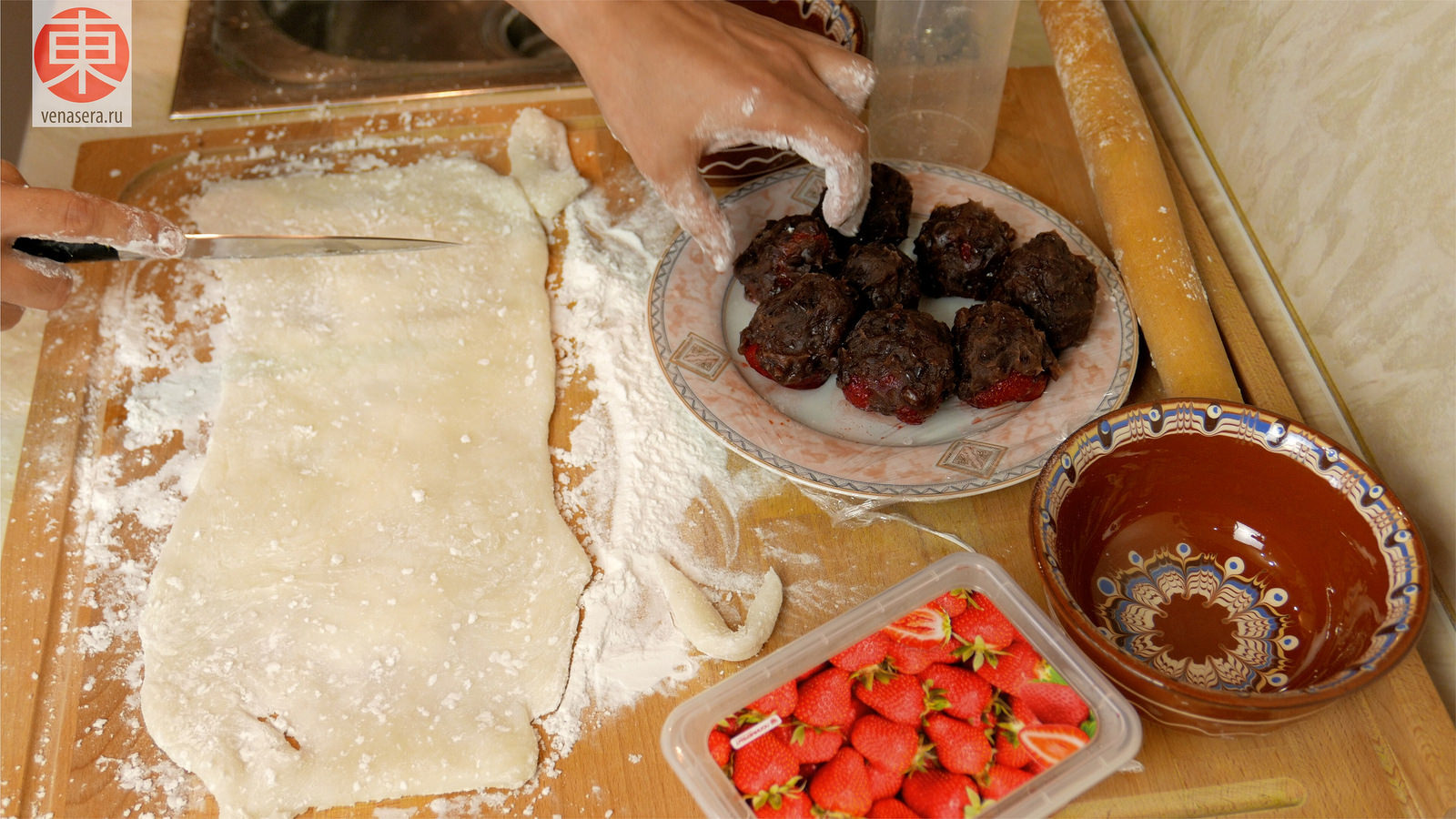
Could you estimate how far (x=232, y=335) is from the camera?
4.26 feet

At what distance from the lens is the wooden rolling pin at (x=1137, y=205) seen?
1104 mm

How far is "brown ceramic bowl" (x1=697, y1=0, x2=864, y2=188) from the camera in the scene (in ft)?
4.58

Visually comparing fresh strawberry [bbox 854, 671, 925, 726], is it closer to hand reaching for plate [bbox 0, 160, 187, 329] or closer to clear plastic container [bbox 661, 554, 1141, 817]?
clear plastic container [bbox 661, 554, 1141, 817]

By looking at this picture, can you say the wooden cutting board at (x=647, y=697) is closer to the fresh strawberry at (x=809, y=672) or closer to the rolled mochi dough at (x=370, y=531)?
the rolled mochi dough at (x=370, y=531)

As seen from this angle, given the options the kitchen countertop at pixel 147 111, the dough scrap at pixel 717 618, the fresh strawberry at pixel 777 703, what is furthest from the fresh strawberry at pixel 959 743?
the kitchen countertop at pixel 147 111

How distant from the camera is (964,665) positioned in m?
0.88

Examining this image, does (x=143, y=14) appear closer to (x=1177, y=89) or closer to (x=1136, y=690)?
(x=1177, y=89)

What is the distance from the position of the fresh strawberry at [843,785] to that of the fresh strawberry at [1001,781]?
0.10 m

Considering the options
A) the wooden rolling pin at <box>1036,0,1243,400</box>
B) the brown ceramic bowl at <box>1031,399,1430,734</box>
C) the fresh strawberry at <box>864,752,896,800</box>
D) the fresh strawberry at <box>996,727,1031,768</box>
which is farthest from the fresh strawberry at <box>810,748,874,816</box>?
the wooden rolling pin at <box>1036,0,1243,400</box>

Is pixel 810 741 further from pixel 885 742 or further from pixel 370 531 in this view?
pixel 370 531

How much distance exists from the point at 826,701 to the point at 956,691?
116 millimetres

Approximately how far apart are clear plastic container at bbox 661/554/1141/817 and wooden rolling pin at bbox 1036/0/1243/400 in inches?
14.1

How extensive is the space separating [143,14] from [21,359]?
78 cm

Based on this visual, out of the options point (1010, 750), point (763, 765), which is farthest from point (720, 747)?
point (1010, 750)
